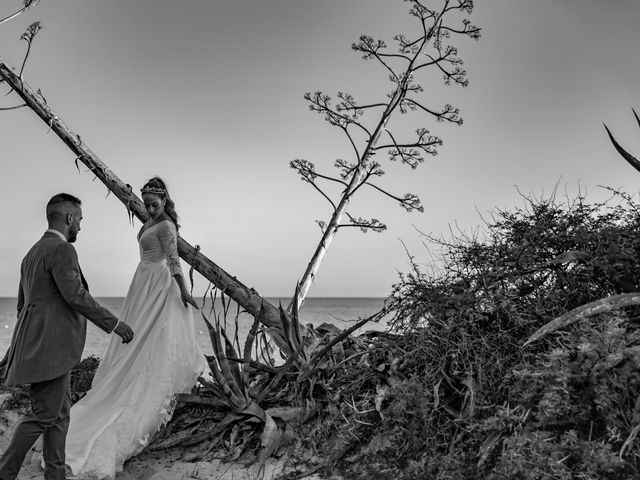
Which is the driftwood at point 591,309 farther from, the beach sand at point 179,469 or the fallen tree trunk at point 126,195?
the fallen tree trunk at point 126,195

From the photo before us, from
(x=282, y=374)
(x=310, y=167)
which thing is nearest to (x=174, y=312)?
(x=282, y=374)

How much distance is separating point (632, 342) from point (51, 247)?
4167 millimetres

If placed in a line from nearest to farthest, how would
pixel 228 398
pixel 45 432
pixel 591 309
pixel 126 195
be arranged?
pixel 591 309 < pixel 45 432 < pixel 228 398 < pixel 126 195

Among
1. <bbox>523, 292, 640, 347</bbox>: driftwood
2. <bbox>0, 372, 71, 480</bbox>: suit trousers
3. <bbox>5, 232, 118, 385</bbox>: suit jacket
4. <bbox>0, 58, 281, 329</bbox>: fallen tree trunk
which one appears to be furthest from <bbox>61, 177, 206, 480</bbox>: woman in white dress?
<bbox>523, 292, 640, 347</bbox>: driftwood

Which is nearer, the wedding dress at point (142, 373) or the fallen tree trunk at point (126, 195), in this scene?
the wedding dress at point (142, 373)

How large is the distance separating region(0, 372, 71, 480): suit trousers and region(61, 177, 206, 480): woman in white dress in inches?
14.9

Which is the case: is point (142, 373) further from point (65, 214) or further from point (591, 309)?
point (591, 309)

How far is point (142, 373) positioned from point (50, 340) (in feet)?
4.04

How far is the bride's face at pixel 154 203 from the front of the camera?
5.69 meters

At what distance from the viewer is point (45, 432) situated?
411cm

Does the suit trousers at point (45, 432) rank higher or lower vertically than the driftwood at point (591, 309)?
lower

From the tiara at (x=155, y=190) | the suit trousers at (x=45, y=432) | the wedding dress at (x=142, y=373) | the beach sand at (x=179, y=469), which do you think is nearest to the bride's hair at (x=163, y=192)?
the tiara at (x=155, y=190)

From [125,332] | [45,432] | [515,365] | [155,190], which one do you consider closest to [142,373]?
[125,332]

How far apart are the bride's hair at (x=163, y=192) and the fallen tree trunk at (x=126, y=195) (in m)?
1.96
